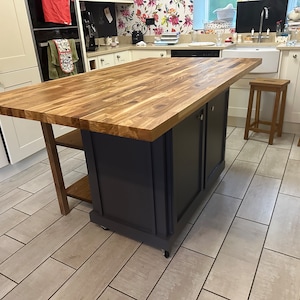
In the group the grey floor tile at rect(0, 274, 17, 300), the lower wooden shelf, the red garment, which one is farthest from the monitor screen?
the grey floor tile at rect(0, 274, 17, 300)

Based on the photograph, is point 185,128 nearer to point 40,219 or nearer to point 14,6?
point 40,219

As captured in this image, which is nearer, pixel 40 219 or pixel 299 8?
pixel 40 219

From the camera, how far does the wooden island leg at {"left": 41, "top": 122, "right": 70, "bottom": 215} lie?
170cm

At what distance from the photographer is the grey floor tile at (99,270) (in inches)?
54.9

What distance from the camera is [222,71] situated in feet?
5.93

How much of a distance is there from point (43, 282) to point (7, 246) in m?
0.43

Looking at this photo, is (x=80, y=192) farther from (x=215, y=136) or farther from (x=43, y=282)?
(x=215, y=136)

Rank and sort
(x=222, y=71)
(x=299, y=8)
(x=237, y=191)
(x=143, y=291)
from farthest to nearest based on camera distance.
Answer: (x=299, y=8) < (x=237, y=191) < (x=222, y=71) < (x=143, y=291)

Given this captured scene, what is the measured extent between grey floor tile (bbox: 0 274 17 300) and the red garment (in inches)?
87.6

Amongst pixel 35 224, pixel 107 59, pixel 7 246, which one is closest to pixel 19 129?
pixel 35 224

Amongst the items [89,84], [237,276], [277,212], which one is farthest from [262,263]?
[89,84]

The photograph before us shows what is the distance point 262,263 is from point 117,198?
0.86m

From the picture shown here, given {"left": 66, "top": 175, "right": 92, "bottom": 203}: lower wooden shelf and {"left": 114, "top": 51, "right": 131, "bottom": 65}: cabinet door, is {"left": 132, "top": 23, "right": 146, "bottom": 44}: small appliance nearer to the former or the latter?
{"left": 114, "top": 51, "right": 131, "bottom": 65}: cabinet door

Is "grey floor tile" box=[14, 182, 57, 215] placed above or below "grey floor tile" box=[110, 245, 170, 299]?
below
